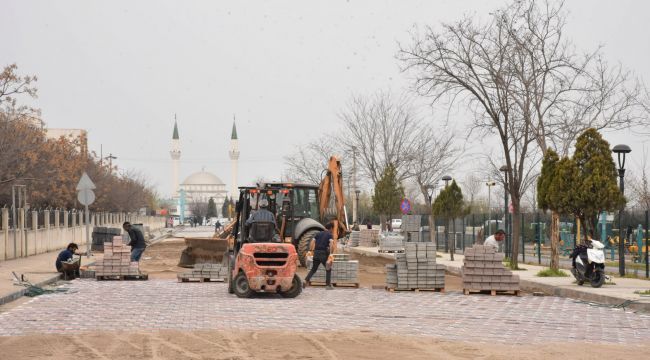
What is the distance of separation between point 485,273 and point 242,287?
18.6 ft

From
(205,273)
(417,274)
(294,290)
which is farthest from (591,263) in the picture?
(205,273)

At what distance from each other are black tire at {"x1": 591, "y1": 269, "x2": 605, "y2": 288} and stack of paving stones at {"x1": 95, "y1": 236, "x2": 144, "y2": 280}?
467 inches

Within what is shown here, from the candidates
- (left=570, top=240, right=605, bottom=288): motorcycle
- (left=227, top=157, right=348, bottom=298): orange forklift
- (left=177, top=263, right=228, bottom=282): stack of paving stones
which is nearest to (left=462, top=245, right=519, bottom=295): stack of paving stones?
(left=570, top=240, right=605, bottom=288): motorcycle

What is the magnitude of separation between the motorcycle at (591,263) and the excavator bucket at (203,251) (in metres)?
11.2

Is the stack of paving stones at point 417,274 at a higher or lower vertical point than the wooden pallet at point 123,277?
higher

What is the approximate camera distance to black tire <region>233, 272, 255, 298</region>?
2058 centimetres

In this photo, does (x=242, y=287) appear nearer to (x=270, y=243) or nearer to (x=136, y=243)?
(x=270, y=243)

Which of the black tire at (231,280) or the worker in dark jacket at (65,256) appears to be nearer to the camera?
the black tire at (231,280)

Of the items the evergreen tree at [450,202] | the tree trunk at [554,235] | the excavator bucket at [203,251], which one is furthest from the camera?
the evergreen tree at [450,202]

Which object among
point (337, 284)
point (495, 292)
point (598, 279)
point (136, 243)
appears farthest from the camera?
point (136, 243)

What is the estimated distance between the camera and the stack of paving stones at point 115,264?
26.6 meters

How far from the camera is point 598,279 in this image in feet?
75.2

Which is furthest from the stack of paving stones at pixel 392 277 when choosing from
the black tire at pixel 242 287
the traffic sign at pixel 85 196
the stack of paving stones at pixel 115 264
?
the traffic sign at pixel 85 196

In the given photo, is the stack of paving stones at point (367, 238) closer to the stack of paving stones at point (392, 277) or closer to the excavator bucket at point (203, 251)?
the excavator bucket at point (203, 251)
